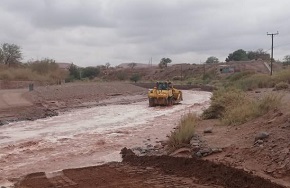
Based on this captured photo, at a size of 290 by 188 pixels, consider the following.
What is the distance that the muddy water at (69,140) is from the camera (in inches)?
607

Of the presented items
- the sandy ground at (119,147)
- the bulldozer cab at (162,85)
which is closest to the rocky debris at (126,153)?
the sandy ground at (119,147)

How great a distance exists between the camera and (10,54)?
8925 cm

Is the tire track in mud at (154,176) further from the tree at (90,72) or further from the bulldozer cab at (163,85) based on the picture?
the tree at (90,72)

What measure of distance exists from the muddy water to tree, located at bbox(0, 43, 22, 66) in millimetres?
59349

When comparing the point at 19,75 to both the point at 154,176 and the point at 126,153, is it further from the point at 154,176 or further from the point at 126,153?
the point at 154,176

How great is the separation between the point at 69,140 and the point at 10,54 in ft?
238

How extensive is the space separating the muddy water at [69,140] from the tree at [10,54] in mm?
59349

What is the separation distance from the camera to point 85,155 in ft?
55.1

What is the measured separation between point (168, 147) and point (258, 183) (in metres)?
5.88

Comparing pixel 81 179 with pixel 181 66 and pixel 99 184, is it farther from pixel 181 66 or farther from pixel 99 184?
pixel 181 66

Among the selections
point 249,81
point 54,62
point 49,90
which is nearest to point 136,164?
point 49,90

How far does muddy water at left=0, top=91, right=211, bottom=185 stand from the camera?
15430 millimetres

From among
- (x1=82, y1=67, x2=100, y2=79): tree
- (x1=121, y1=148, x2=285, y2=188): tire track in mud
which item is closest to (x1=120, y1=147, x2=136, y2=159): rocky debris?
(x1=121, y1=148, x2=285, y2=188): tire track in mud

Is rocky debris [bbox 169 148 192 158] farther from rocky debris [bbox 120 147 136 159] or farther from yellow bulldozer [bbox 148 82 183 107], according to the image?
yellow bulldozer [bbox 148 82 183 107]
